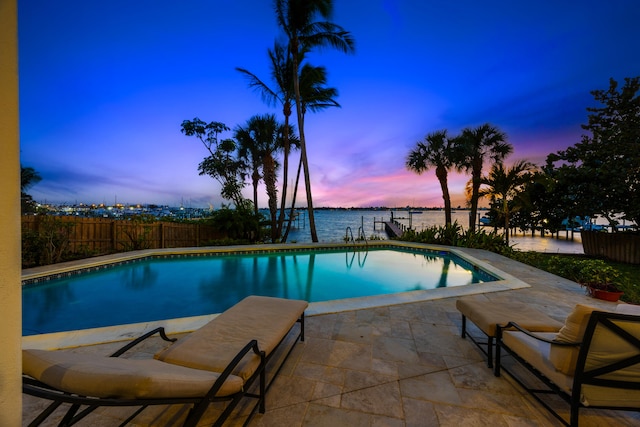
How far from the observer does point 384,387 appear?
2041 mm

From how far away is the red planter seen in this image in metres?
4.10

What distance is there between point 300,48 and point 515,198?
10962 mm

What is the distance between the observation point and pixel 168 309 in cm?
475

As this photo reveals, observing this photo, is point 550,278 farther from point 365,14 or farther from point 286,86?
point 286,86

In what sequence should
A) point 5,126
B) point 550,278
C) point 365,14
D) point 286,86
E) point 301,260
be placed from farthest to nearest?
point 286,86 < point 365,14 < point 301,260 < point 550,278 < point 5,126

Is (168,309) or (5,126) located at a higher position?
(5,126)

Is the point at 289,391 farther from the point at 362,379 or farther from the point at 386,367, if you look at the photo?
the point at 386,367

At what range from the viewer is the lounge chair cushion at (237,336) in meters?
1.67

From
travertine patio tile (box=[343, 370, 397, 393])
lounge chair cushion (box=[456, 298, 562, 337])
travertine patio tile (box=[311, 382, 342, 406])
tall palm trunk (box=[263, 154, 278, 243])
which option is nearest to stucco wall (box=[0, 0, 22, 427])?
travertine patio tile (box=[311, 382, 342, 406])

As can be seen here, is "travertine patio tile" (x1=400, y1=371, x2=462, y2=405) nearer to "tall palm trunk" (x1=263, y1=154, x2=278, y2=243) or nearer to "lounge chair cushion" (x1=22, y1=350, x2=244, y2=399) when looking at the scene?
"lounge chair cushion" (x1=22, y1=350, x2=244, y2=399)

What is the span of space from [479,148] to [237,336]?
17329mm

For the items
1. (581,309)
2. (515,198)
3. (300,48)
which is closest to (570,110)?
(515,198)

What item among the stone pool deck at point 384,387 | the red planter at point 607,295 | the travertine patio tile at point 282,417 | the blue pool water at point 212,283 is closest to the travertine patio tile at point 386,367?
the stone pool deck at point 384,387

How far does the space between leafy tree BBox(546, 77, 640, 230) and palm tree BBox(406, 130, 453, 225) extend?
5599 mm
